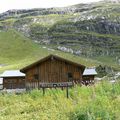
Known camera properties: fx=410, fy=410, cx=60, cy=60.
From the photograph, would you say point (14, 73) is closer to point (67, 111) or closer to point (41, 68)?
point (41, 68)

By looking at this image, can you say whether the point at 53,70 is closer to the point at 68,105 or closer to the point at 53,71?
the point at 53,71

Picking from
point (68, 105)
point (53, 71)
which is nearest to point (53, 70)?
point (53, 71)

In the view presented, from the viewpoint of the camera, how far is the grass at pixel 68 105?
12328 mm

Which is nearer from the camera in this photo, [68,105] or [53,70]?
[68,105]

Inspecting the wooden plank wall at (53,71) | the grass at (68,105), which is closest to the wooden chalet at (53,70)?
the wooden plank wall at (53,71)

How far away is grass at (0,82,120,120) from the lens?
12.3m

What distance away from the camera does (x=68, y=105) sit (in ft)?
45.5

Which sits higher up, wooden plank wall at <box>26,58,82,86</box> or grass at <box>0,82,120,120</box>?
grass at <box>0,82,120,120</box>

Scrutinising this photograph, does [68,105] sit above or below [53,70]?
above

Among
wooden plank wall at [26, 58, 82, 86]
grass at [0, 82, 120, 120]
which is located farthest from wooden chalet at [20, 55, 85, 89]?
grass at [0, 82, 120, 120]

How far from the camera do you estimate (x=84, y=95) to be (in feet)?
50.8

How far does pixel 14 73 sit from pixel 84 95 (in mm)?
59241

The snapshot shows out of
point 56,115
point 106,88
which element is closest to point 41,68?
point 106,88

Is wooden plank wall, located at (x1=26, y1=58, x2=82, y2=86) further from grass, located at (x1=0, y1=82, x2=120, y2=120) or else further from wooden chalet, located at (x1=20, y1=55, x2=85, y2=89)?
grass, located at (x1=0, y1=82, x2=120, y2=120)
